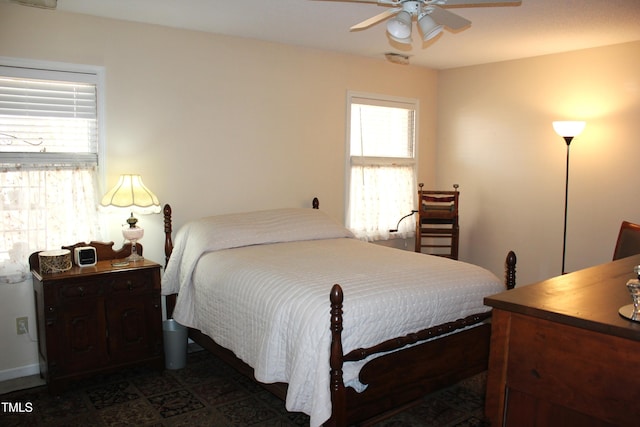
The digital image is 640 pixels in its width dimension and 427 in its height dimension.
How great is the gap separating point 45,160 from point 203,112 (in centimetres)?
119

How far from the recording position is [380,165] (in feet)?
16.6

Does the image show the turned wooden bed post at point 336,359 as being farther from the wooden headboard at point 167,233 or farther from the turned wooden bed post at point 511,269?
the wooden headboard at point 167,233

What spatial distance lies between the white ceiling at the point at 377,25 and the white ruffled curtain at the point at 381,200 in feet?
3.92

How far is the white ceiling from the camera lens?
320cm

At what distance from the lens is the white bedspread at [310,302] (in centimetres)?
230

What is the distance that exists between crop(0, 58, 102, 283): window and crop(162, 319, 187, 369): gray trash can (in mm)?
844

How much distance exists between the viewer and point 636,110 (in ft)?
13.2

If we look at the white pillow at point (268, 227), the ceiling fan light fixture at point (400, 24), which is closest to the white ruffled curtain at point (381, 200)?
the white pillow at point (268, 227)

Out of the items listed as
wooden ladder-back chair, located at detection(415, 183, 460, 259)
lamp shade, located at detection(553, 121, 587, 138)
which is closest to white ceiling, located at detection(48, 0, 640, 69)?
lamp shade, located at detection(553, 121, 587, 138)

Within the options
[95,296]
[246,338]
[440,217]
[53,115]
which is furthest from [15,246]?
[440,217]

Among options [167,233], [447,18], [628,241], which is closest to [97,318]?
[167,233]

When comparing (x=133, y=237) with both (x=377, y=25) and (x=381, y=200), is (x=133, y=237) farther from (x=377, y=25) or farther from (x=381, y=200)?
(x=381, y=200)

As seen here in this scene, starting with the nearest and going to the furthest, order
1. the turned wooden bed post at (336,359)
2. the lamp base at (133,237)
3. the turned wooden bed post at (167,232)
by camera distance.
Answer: the turned wooden bed post at (336,359)
the lamp base at (133,237)
the turned wooden bed post at (167,232)

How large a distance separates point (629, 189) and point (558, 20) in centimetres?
156
